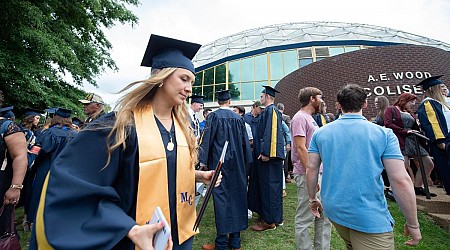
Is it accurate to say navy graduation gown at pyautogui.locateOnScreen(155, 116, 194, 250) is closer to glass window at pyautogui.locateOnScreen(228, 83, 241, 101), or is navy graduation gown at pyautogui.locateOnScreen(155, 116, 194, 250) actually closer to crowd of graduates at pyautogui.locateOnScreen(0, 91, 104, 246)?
crowd of graduates at pyautogui.locateOnScreen(0, 91, 104, 246)

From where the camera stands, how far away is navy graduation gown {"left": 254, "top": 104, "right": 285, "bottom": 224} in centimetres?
404

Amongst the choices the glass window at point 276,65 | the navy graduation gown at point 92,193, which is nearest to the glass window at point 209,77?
the glass window at point 276,65

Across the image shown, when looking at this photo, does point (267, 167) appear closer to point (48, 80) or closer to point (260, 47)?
point (48, 80)

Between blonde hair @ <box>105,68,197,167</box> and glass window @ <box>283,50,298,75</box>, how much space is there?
21.9 metres

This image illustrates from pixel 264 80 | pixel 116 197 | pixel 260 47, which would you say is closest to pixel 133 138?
pixel 116 197

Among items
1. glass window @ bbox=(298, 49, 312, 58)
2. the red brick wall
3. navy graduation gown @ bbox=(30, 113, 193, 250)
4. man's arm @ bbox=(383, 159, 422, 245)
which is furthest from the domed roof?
navy graduation gown @ bbox=(30, 113, 193, 250)

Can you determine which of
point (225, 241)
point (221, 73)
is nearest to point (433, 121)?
point (225, 241)

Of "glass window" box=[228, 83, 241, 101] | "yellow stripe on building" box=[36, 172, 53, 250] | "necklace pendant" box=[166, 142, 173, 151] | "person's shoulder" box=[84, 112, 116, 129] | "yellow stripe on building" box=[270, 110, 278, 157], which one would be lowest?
"yellow stripe on building" box=[36, 172, 53, 250]

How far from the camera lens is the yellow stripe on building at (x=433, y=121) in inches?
135

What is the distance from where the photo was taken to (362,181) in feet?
6.23

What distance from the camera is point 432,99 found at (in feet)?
11.8

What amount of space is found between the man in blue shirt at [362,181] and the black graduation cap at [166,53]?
4.31 feet

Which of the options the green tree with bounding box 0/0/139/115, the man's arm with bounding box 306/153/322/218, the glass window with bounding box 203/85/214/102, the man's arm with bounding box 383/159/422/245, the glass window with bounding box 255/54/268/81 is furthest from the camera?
the glass window with bounding box 203/85/214/102

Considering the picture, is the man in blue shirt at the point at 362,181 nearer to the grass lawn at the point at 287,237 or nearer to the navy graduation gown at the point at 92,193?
the navy graduation gown at the point at 92,193
